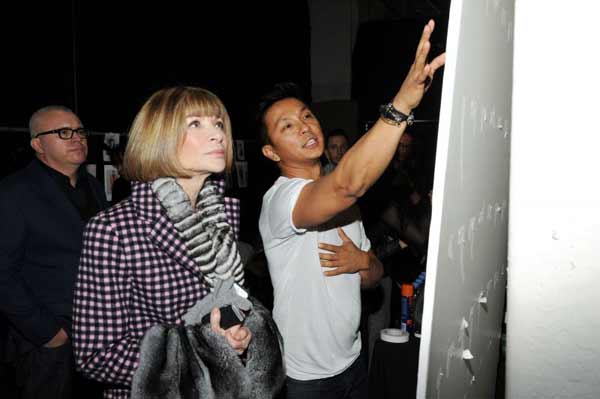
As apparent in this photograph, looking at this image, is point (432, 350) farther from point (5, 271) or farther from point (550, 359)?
point (5, 271)

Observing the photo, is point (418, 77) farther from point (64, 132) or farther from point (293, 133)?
point (64, 132)

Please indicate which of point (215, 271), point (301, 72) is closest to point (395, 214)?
point (215, 271)

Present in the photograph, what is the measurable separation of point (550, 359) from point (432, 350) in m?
0.15

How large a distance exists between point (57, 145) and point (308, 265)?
1.68 metres

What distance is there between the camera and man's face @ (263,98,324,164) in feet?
6.15

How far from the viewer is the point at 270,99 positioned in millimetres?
1963

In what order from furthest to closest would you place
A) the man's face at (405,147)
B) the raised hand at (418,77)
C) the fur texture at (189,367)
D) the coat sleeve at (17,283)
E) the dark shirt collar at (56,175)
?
the man's face at (405,147) → the dark shirt collar at (56,175) → the coat sleeve at (17,283) → the fur texture at (189,367) → the raised hand at (418,77)

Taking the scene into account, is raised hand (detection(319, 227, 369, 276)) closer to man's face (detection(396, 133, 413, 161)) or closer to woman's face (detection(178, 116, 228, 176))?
woman's face (detection(178, 116, 228, 176))

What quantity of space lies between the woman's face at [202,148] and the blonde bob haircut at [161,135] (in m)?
0.02

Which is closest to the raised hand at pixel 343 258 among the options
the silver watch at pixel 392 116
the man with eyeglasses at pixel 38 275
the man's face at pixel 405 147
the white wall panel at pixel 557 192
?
the silver watch at pixel 392 116

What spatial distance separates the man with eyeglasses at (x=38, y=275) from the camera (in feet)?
7.68

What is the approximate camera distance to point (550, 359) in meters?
0.50

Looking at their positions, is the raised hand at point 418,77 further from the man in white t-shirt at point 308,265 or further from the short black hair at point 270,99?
the short black hair at point 270,99

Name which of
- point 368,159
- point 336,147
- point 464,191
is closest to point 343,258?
point 368,159
